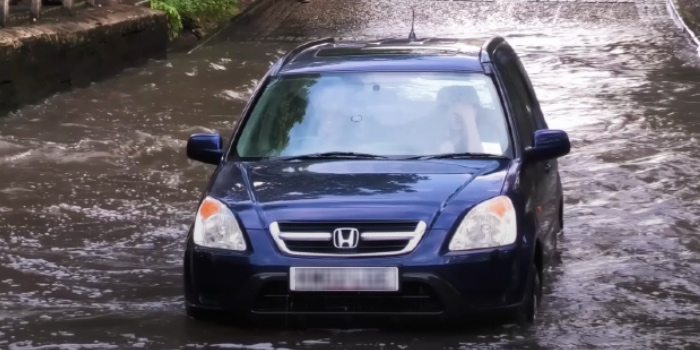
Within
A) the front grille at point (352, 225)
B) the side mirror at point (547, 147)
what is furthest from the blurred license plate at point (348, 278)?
the side mirror at point (547, 147)

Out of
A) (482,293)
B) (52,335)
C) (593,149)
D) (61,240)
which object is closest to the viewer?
(482,293)

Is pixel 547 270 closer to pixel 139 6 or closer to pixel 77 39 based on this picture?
pixel 77 39

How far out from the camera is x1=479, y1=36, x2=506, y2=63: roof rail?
856cm

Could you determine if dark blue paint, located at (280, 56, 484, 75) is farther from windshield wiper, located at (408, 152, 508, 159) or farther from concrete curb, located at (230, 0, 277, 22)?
concrete curb, located at (230, 0, 277, 22)

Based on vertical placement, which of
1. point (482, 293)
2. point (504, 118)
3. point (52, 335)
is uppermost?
point (504, 118)

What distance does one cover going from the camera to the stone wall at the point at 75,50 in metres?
15.5

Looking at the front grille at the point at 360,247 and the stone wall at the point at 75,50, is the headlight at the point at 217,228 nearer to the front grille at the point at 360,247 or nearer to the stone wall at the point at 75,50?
the front grille at the point at 360,247

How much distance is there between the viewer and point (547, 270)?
921cm

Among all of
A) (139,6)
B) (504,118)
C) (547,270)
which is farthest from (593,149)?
(139,6)

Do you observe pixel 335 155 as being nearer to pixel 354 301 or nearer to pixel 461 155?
pixel 461 155

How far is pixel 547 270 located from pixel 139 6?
12540 mm

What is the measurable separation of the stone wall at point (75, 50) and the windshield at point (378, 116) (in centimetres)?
744

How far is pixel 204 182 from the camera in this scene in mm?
12664

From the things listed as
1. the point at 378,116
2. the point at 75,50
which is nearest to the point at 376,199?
the point at 378,116
